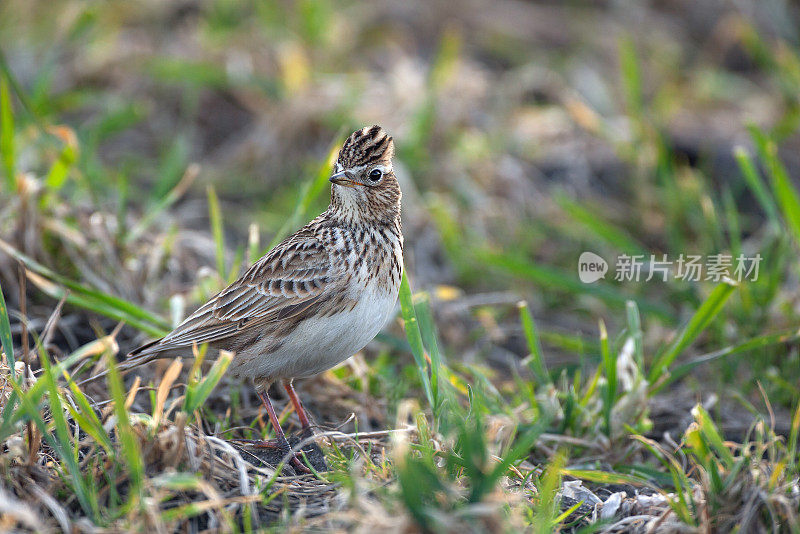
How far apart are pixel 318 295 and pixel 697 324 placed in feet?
6.70

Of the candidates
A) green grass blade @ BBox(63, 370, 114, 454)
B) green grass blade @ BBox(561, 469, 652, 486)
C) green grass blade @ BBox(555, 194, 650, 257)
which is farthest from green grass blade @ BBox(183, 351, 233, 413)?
green grass blade @ BBox(555, 194, 650, 257)

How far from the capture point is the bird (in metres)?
4.12

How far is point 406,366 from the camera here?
213 inches

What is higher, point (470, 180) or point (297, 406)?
point (470, 180)

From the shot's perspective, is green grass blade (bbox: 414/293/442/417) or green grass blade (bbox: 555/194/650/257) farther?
green grass blade (bbox: 555/194/650/257)

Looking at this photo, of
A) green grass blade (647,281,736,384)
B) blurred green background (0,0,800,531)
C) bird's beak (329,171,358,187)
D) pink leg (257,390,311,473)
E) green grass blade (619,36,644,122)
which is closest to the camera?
pink leg (257,390,311,473)

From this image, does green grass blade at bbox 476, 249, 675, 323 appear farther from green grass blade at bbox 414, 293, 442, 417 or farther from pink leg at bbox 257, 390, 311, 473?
pink leg at bbox 257, 390, 311, 473

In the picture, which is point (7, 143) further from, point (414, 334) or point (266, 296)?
point (414, 334)

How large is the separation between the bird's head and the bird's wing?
0.26m

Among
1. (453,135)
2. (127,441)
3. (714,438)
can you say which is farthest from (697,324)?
(453,135)

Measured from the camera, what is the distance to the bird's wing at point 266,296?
423cm

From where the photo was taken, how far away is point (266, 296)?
14.3ft

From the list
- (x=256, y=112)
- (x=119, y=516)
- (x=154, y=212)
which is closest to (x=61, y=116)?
(x=256, y=112)

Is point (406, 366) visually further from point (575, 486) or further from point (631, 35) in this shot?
point (631, 35)
